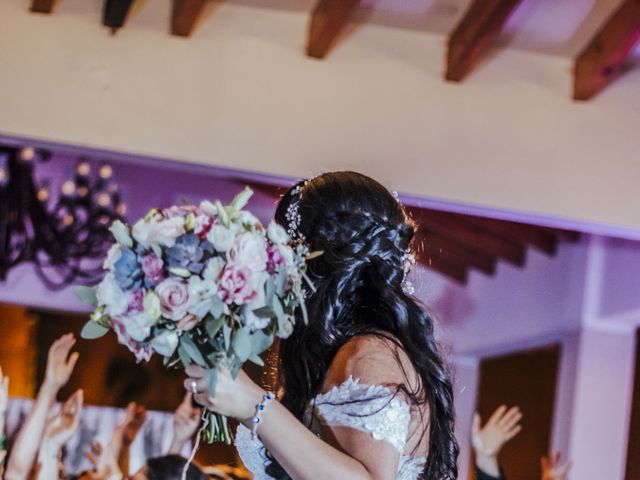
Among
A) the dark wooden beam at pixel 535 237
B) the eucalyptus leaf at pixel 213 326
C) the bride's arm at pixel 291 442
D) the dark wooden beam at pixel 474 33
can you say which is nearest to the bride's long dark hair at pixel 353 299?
the bride's arm at pixel 291 442

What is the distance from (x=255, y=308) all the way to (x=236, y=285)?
0.05 m

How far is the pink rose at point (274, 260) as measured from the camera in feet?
5.41

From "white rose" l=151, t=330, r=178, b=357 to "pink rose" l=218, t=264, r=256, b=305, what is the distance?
93 millimetres

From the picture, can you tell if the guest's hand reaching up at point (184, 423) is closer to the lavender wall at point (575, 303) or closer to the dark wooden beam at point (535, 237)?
the lavender wall at point (575, 303)

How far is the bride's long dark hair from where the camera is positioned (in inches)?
73.4

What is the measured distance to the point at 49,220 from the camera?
6.26 m

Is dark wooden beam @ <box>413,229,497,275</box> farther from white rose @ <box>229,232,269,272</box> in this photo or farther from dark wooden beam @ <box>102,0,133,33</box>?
white rose @ <box>229,232,269,272</box>

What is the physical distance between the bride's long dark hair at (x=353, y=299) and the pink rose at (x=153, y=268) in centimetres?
34

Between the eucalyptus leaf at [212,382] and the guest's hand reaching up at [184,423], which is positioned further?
the guest's hand reaching up at [184,423]

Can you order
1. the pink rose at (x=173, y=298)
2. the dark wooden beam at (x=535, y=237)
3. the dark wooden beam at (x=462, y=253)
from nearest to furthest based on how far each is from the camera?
the pink rose at (x=173, y=298) → the dark wooden beam at (x=535, y=237) → the dark wooden beam at (x=462, y=253)

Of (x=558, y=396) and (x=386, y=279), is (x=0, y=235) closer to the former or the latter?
(x=558, y=396)

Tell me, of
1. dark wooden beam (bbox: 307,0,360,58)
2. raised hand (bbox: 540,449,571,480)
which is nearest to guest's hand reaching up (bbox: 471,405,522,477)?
raised hand (bbox: 540,449,571,480)

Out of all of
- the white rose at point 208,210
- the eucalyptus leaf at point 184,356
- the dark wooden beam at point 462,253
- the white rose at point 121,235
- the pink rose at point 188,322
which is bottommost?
the dark wooden beam at point 462,253

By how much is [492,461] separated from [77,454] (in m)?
2.37
